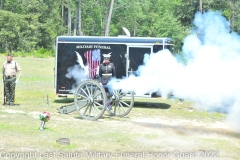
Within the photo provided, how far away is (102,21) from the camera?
77.8 metres

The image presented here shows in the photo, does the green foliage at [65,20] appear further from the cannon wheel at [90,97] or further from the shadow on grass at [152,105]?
the cannon wheel at [90,97]

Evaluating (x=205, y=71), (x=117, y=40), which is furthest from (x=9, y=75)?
(x=205, y=71)

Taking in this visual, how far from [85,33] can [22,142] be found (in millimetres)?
68790

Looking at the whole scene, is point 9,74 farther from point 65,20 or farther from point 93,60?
point 65,20

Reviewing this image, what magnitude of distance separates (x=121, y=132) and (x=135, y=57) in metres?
5.60

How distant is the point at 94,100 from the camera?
44.8 feet

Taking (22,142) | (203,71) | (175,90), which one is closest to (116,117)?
(175,90)

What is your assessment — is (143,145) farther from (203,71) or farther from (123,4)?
(123,4)

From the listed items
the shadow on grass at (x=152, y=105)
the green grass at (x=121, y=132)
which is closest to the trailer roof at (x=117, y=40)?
the green grass at (x=121, y=132)

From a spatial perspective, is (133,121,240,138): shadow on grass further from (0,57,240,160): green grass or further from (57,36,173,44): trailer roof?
(57,36,173,44): trailer roof

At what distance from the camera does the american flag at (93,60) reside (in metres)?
17.3

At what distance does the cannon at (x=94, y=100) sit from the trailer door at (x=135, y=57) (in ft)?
7.61

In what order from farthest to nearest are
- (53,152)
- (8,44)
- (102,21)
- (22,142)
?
1. (102,21)
2. (8,44)
3. (22,142)
4. (53,152)

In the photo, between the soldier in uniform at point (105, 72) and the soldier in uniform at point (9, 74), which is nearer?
the soldier in uniform at point (105, 72)
